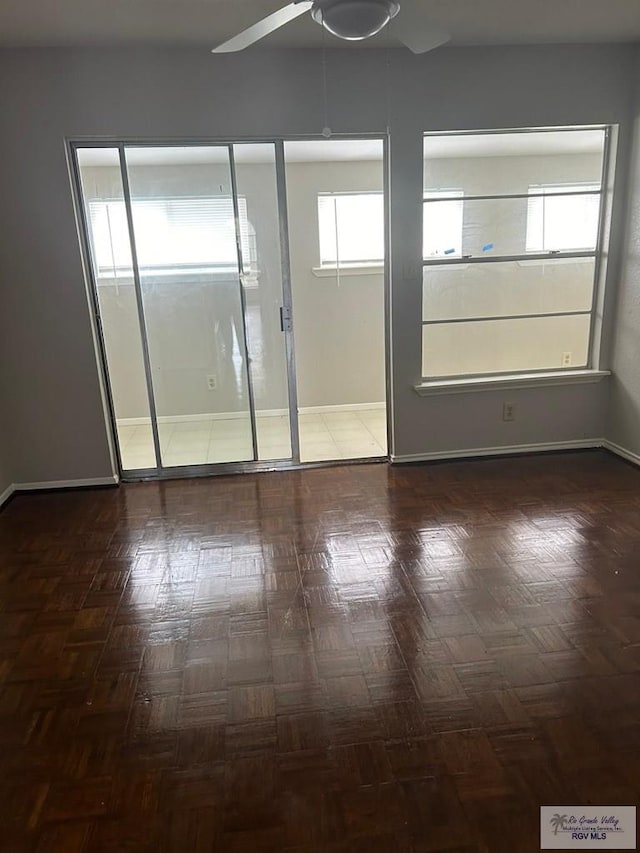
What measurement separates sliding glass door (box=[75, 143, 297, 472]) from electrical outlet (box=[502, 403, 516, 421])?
4.72 ft

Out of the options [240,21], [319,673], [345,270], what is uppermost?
[240,21]

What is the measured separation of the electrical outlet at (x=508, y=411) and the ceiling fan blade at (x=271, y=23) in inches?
108

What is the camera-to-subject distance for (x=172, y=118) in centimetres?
335

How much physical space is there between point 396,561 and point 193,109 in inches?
108

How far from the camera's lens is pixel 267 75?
335 centimetres

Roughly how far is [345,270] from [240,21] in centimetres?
244

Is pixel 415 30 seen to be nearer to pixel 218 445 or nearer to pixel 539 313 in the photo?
pixel 539 313

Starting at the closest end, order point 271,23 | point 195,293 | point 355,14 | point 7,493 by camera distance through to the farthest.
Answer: point 355,14
point 271,23
point 7,493
point 195,293

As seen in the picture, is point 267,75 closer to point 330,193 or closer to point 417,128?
point 417,128

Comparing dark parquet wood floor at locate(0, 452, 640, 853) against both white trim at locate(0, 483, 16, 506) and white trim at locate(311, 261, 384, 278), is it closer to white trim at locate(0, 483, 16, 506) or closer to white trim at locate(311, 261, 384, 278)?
white trim at locate(0, 483, 16, 506)

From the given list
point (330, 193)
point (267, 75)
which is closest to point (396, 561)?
point (267, 75)

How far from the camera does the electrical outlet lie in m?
4.02

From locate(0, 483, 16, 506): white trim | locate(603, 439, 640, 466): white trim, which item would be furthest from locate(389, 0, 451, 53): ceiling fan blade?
locate(0, 483, 16, 506): white trim

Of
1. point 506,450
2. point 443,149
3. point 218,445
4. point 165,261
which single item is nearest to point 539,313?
point 506,450
